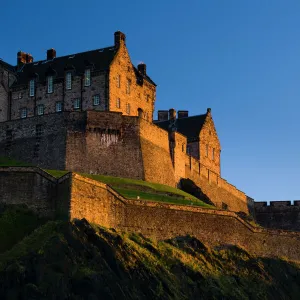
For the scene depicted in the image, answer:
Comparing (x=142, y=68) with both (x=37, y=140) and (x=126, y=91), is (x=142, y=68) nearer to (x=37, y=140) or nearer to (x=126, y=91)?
(x=126, y=91)

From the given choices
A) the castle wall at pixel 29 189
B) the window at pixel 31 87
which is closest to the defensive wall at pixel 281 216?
the window at pixel 31 87

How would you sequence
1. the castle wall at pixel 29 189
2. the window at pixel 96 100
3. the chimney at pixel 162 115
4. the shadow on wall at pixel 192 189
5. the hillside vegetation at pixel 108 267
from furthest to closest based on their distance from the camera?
1. the chimney at pixel 162 115
2. the shadow on wall at pixel 192 189
3. the window at pixel 96 100
4. the castle wall at pixel 29 189
5. the hillside vegetation at pixel 108 267

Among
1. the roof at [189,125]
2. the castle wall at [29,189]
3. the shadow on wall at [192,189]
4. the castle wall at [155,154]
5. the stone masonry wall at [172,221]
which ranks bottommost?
the stone masonry wall at [172,221]

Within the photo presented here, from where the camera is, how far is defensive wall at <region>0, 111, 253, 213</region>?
2682 inches

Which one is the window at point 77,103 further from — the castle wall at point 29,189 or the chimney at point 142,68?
the castle wall at point 29,189

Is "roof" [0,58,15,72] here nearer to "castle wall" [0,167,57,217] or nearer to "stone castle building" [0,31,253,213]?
"stone castle building" [0,31,253,213]

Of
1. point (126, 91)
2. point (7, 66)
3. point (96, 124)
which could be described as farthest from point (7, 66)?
point (96, 124)

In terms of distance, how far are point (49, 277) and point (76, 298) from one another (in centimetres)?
209

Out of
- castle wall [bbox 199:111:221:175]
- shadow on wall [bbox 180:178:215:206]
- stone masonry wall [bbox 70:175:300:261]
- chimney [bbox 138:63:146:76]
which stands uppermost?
chimney [bbox 138:63:146:76]

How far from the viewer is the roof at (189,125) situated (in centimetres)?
9044

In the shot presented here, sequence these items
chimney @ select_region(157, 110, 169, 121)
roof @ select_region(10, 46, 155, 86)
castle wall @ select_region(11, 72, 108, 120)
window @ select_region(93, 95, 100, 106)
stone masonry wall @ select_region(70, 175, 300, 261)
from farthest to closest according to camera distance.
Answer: chimney @ select_region(157, 110, 169, 121)
roof @ select_region(10, 46, 155, 86)
castle wall @ select_region(11, 72, 108, 120)
window @ select_region(93, 95, 100, 106)
stone masonry wall @ select_region(70, 175, 300, 261)

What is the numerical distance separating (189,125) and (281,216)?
1567 centimetres

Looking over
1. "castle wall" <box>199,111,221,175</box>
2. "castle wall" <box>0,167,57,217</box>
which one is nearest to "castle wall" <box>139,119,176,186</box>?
"castle wall" <box>199,111,221,175</box>

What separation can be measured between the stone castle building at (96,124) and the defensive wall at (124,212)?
9.22 metres
